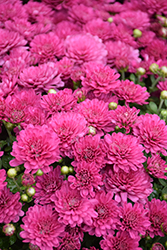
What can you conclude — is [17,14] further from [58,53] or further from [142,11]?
[142,11]

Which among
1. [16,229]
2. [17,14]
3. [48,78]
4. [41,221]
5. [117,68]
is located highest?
[17,14]

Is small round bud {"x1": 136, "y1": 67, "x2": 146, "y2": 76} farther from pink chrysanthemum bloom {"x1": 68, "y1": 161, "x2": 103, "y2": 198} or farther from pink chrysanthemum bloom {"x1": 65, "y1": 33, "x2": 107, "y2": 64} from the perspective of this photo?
pink chrysanthemum bloom {"x1": 68, "y1": 161, "x2": 103, "y2": 198}

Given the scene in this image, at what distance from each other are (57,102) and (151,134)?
597 millimetres

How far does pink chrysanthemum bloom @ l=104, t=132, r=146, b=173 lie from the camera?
1.36 metres

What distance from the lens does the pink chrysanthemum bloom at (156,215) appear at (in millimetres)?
1465

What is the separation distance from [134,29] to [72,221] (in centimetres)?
201

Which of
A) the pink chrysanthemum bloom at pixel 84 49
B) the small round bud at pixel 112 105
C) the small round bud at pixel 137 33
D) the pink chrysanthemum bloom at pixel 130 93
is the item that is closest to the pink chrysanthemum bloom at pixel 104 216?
the small round bud at pixel 112 105

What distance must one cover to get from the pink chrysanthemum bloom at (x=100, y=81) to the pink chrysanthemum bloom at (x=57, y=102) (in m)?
0.18

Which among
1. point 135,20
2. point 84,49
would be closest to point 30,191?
point 84,49

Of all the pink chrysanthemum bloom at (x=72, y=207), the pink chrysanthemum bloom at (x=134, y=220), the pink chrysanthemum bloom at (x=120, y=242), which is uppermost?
the pink chrysanthemum bloom at (x=72, y=207)

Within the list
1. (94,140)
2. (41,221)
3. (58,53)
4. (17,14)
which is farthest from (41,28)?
(41,221)

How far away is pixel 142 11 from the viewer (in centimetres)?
278

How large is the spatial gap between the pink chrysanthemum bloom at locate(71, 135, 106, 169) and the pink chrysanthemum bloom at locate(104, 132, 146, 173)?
50 millimetres

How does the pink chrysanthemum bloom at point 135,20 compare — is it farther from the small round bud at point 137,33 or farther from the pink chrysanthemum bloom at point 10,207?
the pink chrysanthemum bloom at point 10,207
